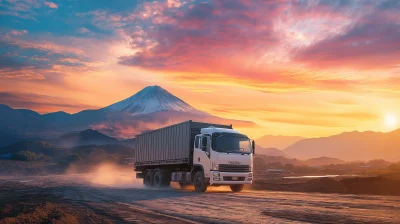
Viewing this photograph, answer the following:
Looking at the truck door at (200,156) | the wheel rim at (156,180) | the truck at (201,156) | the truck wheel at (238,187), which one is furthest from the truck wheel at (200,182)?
the wheel rim at (156,180)

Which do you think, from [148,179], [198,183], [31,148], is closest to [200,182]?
[198,183]

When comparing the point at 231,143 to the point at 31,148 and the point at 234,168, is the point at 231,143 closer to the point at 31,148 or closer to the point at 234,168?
the point at 234,168

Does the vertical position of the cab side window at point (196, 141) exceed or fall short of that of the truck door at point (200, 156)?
it exceeds it

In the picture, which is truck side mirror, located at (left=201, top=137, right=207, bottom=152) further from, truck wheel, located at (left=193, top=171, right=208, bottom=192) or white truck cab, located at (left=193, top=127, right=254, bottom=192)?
truck wheel, located at (left=193, top=171, right=208, bottom=192)

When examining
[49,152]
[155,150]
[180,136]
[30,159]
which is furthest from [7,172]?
[180,136]

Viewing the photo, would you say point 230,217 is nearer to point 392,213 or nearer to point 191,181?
point 392,213

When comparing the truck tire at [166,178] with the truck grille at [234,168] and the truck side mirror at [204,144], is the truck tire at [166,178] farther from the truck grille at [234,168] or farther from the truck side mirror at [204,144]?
the truck grille at [234,168]

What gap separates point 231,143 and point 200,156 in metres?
1.95

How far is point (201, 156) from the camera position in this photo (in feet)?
71.3

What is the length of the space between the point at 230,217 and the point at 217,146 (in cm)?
1005

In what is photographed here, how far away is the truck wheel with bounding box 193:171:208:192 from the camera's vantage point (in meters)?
21.7

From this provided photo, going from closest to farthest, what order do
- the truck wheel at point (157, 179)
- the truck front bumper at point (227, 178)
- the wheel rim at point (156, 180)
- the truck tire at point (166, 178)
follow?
the truck front bumper at point (227, 178)
the truck tire at point (166, 178)
the truck wheel at point (157, 179)
the wheel rim at point (156, 180)

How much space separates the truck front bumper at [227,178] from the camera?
67.7ft

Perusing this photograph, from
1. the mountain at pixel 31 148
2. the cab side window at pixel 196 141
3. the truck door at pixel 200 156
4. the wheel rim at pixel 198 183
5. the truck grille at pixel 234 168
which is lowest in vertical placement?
the wheel rim at pixel 198 183
